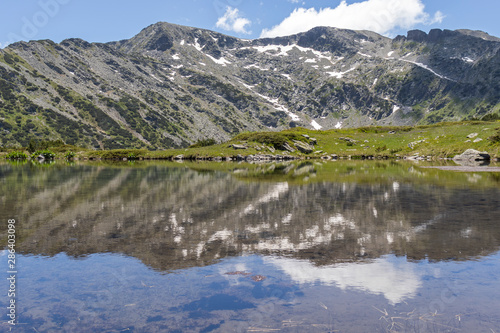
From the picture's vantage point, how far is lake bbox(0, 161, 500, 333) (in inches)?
289

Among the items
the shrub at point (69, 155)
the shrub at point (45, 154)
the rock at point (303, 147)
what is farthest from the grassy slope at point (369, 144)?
the shrub at point (45, 154)

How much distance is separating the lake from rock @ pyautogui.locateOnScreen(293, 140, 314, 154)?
105571 millimetres

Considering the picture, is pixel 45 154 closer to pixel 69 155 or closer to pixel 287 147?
pixel 69 155

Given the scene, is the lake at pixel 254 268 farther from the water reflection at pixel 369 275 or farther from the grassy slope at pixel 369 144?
the grassy slope at pixel 369 144

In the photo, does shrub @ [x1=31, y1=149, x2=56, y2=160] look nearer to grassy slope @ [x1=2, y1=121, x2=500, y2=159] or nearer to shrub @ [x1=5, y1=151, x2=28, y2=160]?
shrub @ [x1=5, y1=151, x2=28, y2=160]

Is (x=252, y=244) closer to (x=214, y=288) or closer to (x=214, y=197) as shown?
(x=214, y=288)

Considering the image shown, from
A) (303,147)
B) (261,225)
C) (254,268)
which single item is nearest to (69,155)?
(303,147)

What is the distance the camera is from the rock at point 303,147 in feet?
413

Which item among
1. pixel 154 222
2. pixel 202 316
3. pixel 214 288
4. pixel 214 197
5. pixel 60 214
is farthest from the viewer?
pixel 214 197

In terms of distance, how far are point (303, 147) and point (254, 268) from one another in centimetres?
11782

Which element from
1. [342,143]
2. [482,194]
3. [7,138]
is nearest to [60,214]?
[482,194]

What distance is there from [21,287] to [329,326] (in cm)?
788

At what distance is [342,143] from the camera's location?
432ft

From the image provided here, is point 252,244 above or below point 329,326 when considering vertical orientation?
above
